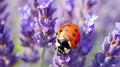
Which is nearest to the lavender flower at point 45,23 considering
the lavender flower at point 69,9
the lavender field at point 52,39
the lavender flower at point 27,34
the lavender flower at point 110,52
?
the lavender field at point 52,39

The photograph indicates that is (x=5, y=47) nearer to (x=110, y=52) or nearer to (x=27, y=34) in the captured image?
(x=27, y=34)

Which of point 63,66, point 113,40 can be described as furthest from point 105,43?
point 63,66

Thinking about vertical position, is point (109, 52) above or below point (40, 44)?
below

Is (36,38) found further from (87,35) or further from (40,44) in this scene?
(87,35)

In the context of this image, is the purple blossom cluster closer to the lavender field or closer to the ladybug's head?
the lavender field

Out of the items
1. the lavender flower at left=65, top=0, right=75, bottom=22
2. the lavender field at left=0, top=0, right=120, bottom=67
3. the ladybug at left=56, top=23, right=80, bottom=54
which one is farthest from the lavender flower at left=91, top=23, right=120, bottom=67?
the lavender flower at left=65, top=0, right=75, bottom=22

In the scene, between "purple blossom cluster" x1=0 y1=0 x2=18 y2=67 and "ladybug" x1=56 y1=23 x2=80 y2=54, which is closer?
"ladybug" x1=56 y1=23 x2=80 y2=54

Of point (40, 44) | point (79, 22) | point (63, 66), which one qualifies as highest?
point (79, 22)

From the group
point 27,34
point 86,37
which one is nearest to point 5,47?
point 27,34
